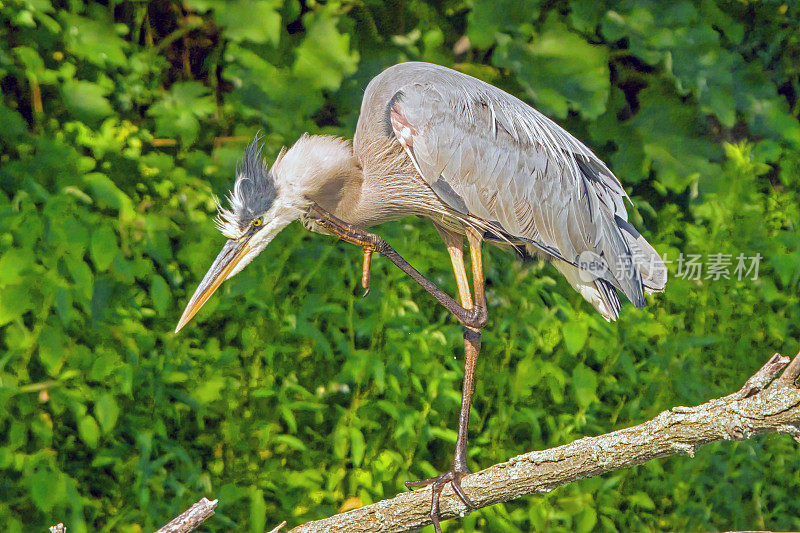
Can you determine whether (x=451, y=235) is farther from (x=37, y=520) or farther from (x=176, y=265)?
(x=37, y=520)

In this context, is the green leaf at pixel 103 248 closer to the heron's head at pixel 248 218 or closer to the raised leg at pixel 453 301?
the heron's head at pixel 248 218

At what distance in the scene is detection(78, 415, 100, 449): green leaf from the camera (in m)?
2.97

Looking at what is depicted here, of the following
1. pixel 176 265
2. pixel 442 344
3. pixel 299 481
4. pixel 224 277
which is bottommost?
pixel 299 481

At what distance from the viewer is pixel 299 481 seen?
3.22m

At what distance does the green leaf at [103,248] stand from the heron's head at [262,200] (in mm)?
444

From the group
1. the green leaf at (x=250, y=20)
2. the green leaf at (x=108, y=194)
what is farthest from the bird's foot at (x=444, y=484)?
the green leaf at (x=250, y=20)

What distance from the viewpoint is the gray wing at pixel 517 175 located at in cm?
294

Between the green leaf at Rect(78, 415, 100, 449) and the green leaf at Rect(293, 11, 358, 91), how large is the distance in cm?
175

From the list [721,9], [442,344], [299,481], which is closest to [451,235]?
[442,344]

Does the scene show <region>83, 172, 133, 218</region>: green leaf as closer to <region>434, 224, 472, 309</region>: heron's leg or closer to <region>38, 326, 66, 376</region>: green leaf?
<region>38, 326, 66, 376</region>: green leaf

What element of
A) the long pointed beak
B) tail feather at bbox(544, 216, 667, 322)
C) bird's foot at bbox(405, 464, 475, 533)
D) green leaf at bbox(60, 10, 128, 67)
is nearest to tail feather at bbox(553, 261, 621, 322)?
tail feather at bbox(544, 216, 667, 322)

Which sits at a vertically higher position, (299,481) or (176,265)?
(176,265)

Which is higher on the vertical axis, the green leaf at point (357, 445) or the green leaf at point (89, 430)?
the green leaf at point (89, 430)

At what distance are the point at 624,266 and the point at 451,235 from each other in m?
0.60
